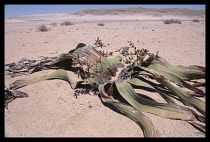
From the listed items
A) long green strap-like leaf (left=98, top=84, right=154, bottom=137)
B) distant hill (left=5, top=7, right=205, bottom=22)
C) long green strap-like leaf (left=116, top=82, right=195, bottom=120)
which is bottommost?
long green strap-like leaf (left=98, top=84, right=154, bottom=137)

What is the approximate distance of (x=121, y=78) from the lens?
196cm

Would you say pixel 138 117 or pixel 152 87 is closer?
pixel 138 117

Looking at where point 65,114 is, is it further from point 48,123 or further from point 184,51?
point 184,51

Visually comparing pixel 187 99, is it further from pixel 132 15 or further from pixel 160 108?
pixel 132 15

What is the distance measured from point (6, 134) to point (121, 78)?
1.34 meters

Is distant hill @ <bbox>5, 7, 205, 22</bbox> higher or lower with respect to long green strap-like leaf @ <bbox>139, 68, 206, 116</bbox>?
higher

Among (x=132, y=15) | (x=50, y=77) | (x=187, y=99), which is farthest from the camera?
(x=132, y=15)

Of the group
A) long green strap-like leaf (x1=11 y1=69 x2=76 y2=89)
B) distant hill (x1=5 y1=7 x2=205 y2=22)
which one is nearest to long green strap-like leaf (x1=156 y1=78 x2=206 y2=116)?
long green strap-like leaf (x1=11 y1=69 x2=76 y2=89)

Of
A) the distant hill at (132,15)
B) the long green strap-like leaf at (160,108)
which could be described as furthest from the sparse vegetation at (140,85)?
the distant hill at (132,15)

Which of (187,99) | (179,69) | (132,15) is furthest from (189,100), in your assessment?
(132,15)

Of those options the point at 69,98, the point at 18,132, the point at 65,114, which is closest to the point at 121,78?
the point at 69,98

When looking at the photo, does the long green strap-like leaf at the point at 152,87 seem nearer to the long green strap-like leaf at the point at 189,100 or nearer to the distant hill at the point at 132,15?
the long green strap-like leaf at the point at 189,100

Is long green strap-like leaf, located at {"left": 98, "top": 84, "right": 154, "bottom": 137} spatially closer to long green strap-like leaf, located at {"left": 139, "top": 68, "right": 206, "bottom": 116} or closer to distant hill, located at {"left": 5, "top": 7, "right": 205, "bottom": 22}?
long green strap-like leaf, located at {"left": 139, "top": 68, "right": 206, "bottom": 116}

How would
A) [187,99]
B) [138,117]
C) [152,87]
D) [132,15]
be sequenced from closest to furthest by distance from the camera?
[138,117], [187,99], [152,87], [132,15]
